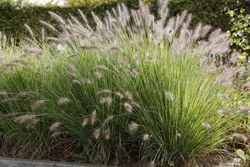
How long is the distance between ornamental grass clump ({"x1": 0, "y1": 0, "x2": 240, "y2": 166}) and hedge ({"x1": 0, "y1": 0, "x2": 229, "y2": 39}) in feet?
10.9

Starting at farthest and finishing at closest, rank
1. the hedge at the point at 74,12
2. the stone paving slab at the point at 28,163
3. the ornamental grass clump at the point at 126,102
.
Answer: the hedge at the point at 74,12, the stone paving slab at the point at 28,163, the ornamental grass clump at the point at 126,102

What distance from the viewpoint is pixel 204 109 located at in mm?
3133

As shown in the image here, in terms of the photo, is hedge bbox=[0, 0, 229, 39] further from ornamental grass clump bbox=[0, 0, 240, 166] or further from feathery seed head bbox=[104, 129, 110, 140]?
feathery seed head bbox=[104, 129, 110, 140]

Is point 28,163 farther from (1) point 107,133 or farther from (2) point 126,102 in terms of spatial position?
(2) point 126,102

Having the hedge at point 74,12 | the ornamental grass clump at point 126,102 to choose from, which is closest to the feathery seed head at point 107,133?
the ornamental grass clump at point 126,102

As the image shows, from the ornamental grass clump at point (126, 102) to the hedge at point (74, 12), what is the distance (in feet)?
10.9

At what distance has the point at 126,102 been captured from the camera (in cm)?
302

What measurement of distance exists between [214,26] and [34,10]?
12.0 feet

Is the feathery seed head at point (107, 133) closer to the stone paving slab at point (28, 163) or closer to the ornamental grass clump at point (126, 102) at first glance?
the ornamental grass clump at point (126, 102)

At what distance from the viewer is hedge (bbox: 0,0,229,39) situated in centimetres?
705

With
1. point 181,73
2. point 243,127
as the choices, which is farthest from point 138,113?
point 243,127

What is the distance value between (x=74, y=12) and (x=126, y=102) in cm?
556

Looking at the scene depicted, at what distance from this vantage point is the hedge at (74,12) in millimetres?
7051

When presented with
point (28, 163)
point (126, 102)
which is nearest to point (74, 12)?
point (28, 163)
